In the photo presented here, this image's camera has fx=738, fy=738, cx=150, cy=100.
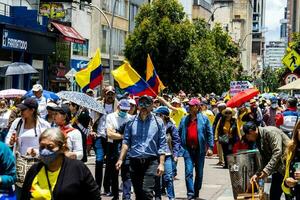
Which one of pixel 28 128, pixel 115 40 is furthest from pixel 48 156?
pixel 115 40

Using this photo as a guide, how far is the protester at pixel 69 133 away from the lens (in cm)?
835

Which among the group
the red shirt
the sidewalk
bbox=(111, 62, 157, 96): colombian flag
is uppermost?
bbox=(111, 62, 157, 96): colombian flag

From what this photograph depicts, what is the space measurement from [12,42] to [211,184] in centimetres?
1675

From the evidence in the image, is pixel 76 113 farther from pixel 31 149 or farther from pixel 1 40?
pixel 1 40

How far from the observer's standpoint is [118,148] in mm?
12750

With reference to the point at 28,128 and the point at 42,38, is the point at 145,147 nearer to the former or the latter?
the point at 28,128

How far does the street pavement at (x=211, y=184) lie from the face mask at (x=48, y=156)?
7.25 metres

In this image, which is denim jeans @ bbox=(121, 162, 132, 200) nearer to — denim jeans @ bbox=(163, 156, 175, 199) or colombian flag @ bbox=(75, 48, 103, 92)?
denim jeans @ bbox=(163, 156, 175, 199)

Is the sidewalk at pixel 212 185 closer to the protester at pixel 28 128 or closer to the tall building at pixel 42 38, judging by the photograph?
the protester at pixel 28 128

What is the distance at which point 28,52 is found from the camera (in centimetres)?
3269

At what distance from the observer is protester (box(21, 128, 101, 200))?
223 inches

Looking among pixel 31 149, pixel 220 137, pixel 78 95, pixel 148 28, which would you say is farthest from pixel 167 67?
pixel 31 149

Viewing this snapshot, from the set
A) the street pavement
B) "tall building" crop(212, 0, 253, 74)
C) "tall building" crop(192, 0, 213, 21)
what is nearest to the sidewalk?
the street pavement

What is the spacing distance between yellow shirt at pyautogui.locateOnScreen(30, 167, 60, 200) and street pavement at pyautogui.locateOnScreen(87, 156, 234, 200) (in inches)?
281
